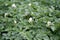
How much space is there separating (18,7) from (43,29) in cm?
67

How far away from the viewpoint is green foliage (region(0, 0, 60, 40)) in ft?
8.05

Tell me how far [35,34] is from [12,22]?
43 centimetres

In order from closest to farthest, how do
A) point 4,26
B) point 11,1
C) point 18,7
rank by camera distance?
1. point 4,26
2. point 18,7
3. point 11,1

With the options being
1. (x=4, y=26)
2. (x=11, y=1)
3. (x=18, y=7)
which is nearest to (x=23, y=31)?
(x=4, y=26)

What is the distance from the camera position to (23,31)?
96.7 inches

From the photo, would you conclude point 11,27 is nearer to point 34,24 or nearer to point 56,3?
point 34,24

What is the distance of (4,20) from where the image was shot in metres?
2.67

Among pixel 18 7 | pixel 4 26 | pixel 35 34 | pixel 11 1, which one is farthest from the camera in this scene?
pixel 11 1

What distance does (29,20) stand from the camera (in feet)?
8.55

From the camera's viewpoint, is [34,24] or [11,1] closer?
[34,24]

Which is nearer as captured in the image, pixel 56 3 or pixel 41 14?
pixel 41 14

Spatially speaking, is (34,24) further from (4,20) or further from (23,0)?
(23,0)

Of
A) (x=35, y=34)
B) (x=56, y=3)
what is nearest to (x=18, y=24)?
(x=35, y=34)

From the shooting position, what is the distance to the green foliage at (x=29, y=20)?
2.45 m
